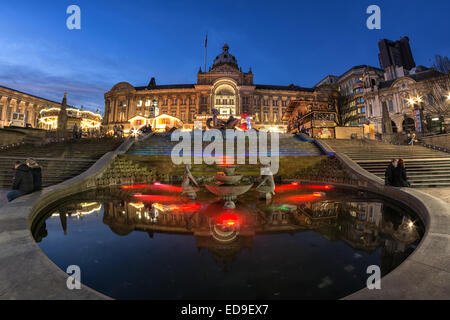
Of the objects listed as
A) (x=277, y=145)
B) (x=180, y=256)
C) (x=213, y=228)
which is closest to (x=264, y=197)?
(x=213, y=228)

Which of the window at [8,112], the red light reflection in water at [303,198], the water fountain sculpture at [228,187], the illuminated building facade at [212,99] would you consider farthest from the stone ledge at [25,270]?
the window at [8,112]

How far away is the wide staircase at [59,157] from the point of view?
10363 millimetres

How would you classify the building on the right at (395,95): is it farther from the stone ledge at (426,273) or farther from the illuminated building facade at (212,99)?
the stone ledge at (426,273)

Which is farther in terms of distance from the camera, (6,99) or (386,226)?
(6,99)

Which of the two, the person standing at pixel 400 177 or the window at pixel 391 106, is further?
the window at pixel 391 106

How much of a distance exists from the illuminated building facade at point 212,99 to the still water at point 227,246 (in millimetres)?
45165

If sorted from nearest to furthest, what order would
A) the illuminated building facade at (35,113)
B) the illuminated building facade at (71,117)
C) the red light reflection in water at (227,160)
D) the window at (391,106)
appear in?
the red light reflection in water at (227,160) → the illuminated building facade at (71,117) → the illuminated building facade at (35,113) → the window at (391,106)

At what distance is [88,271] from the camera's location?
300 centimetres

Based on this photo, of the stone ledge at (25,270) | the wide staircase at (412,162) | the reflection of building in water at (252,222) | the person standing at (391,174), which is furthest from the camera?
the wide staircase at (412,162)

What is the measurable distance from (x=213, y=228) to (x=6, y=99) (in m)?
70.4

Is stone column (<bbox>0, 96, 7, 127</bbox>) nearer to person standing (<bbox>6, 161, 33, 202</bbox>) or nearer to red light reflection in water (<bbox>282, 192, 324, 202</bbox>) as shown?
person standing (<bbox>6, 161, 33, 202</bbox>)

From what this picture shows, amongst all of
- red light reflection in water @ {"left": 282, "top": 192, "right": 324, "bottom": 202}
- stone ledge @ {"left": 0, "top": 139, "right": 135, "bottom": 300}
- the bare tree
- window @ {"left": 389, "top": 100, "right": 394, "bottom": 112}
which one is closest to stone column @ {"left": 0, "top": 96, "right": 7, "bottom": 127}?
stone ledge @ {"left": 0, "top": 139, "right": 135, "bottom": 300}

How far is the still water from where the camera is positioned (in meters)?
2.64
